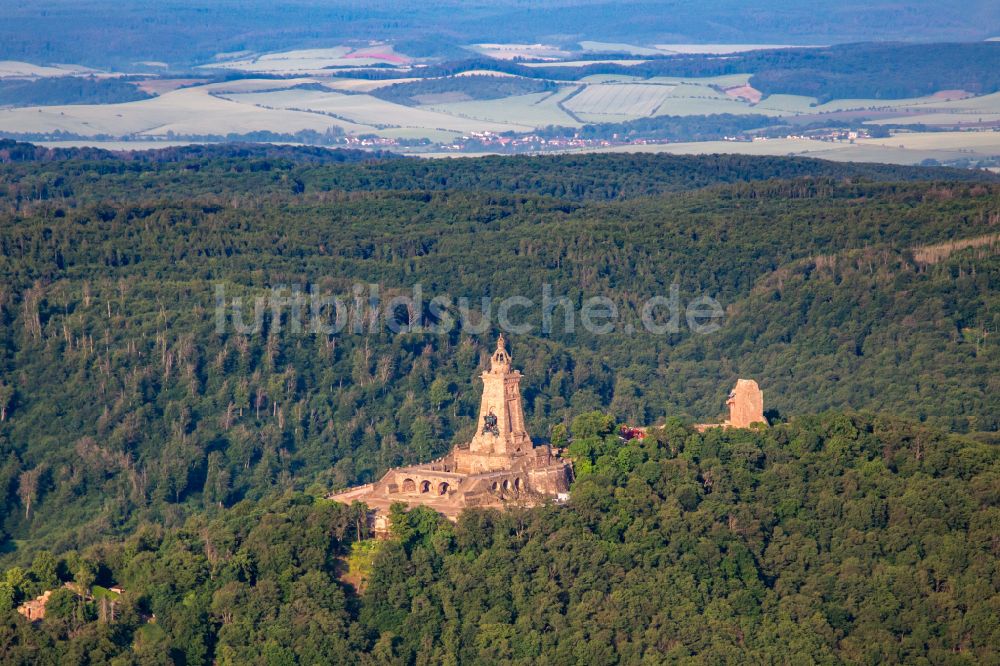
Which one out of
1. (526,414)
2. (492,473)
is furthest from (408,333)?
(492,473)

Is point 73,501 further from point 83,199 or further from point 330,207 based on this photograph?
point 83,199

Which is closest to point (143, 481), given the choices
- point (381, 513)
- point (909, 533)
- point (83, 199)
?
point (381, 513)

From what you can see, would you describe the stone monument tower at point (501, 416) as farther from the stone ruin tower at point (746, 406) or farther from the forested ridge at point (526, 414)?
the stone ruin tower at point (746, 406)

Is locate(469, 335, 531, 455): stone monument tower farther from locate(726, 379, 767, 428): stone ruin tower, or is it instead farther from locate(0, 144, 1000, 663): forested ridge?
locate(726, 379, 767, 428): stone ruin tower

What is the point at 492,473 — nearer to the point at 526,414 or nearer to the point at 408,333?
the point at 526,414

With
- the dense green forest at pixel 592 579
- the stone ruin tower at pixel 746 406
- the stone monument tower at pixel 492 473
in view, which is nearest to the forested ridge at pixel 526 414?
the dense green forest at pixel 592 579

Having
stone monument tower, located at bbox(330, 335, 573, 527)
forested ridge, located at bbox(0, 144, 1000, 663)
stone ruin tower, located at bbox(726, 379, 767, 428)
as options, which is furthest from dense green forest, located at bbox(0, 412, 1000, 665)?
stone ruin tower, located at bbox(726, 379, 767, 428)

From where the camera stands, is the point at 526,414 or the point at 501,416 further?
the point at 526,414
